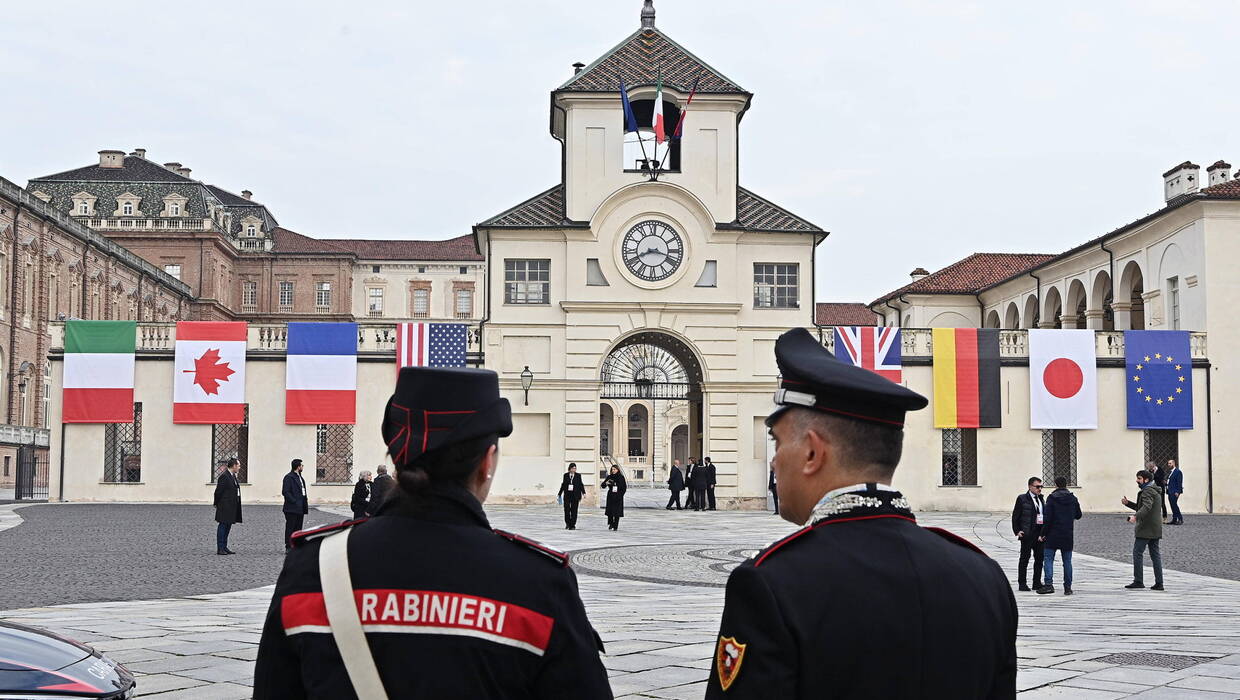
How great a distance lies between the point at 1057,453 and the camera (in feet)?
118

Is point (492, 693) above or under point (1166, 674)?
above

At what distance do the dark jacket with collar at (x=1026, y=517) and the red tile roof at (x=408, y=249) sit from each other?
8378 centimetres

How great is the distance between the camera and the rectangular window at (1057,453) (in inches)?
1398

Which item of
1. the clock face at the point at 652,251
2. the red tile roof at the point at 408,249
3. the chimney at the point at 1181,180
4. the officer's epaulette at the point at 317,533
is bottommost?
the officer's epaulette at the point at 317,533

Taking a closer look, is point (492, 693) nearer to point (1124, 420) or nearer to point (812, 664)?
point (812, 664)

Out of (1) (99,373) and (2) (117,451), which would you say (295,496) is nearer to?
(1) (99,373)

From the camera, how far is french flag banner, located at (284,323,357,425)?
34812 mm

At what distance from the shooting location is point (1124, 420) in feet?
115

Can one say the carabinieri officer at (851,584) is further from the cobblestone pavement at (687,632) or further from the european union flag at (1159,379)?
the european union flag at (1159,379)

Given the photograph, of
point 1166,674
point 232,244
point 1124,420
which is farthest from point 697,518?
point 232,244

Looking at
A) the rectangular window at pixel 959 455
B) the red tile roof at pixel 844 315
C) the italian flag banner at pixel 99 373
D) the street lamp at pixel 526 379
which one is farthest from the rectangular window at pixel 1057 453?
the red tile roof at pixel 844 315

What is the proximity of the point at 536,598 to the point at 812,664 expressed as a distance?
0.69 meters

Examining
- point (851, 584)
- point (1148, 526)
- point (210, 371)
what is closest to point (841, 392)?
point (851, 584)

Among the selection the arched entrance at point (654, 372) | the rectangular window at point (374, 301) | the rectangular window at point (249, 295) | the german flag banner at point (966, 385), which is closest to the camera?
the german flag banner at point (966, 385)
